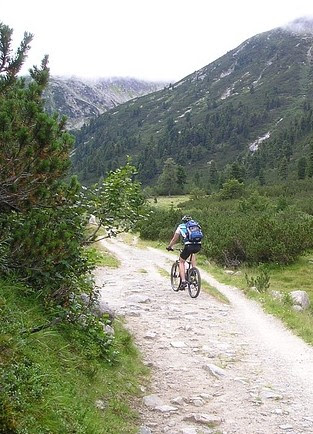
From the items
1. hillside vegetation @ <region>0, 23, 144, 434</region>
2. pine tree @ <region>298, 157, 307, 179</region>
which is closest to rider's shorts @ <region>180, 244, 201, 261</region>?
hillside vegetation @ <region>0, 23, 144, 434</region>

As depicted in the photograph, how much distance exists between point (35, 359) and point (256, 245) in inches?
682

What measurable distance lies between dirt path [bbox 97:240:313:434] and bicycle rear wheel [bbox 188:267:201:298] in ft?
0.77

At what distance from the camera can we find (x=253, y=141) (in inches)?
7215

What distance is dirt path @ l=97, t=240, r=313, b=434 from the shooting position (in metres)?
6.04

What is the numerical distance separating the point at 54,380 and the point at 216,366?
144 inches

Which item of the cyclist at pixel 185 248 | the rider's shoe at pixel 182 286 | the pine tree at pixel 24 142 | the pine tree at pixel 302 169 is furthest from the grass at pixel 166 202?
the pine tree at pixel 24 142

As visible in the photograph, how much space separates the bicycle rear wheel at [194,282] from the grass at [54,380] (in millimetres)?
6134

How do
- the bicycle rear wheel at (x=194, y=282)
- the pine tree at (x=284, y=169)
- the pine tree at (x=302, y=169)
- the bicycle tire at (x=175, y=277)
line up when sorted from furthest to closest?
the pine tree at (x=284, y=169), the pine tree at (x=302, y=169), the bicycle tire at (x=175, y=277), the bicycle rear wheel at (x=194, y=282)

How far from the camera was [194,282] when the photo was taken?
1390 cm

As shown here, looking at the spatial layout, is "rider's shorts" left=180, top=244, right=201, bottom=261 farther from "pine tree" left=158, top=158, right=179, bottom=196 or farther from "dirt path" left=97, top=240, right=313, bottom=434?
"pine tree" left=158, top=158, right=179, bottom=196

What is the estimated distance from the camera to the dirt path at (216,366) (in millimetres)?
6035

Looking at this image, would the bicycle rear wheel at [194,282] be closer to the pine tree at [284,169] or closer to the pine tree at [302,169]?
the pine tree at [302,169]

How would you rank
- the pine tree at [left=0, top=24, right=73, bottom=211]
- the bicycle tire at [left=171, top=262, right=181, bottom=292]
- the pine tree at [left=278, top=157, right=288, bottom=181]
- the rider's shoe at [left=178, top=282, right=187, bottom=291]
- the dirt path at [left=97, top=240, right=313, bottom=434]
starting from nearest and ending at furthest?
the pine tree at [left=0, top=24, right=73, bottom=211] < the dirt path at [left=97, top=240, right=313, bottom=434] < the rider's shoe at [left=178, top=282, right=187, bottom=291] < the bicycle tire at [left=171, top=262, right=181, bottom=292] < the pine tree at [left=278, top=157, right=288, bottom=181]

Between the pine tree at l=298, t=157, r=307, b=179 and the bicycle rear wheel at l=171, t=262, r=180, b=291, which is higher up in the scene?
the pine tree at l=298, t=157, r=307, b=179
